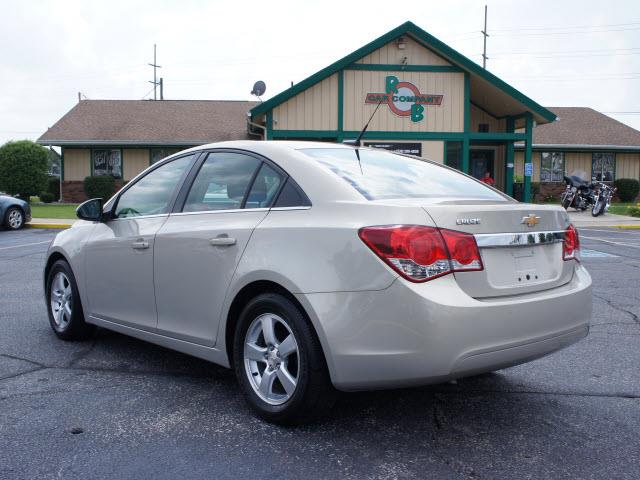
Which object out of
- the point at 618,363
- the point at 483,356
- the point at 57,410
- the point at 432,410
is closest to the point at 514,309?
the point at 483,356

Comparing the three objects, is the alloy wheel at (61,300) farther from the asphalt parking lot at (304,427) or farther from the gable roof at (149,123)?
the gable roof at (149,123)

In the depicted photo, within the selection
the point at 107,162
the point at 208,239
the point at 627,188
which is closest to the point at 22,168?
the point at 107,162

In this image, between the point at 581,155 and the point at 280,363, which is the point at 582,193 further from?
the point at 280,363

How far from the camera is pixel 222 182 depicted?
13.5 feet

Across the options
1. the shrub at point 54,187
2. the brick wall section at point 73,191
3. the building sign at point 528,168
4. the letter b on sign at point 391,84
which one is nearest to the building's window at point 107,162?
the brick wall section at point 73,191

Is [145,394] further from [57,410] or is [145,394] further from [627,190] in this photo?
[627,190]

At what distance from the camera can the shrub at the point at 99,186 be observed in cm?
3017

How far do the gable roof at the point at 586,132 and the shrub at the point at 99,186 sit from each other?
19.6 metres

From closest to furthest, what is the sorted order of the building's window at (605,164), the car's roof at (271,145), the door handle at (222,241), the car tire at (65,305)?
the door handle at (222,241) → the car's roof at (271,145) → the car tire at (65,305) → the building's window at (605,164)

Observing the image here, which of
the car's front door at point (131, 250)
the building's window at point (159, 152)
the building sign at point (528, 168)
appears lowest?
the car's front door at point (131, 250)

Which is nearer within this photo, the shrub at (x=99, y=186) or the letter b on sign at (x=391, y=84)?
the letter b on sign at (x=391, y=84)

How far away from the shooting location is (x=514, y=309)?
3230mm

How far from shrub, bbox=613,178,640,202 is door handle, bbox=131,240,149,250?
31.7m

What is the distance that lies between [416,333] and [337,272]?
0.48 metres
